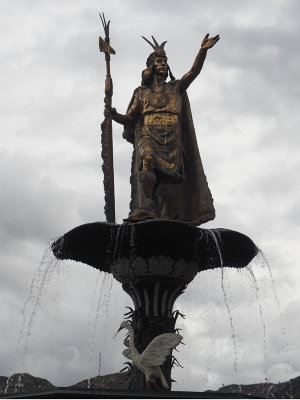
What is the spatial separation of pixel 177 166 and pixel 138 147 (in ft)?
2.62

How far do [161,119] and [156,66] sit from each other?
1293 millimetres

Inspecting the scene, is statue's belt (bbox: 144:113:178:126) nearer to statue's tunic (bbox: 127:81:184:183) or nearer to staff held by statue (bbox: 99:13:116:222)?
statue's tunic (bbox: 127:81:184:183)

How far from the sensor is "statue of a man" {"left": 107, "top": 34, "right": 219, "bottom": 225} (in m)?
10.2

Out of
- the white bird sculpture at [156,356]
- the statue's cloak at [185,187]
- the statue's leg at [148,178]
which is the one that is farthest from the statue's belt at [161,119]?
the white bird sculpture at [156,356]

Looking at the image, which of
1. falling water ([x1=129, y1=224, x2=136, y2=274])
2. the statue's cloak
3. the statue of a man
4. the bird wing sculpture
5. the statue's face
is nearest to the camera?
the bird wing sculpture

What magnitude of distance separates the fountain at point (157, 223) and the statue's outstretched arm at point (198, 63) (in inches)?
0.7

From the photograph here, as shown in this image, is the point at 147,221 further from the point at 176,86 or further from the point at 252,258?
the point at 176,86

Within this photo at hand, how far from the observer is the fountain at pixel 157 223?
8938 millimetres

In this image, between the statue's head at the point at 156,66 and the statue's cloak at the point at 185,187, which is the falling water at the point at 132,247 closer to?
the statue's cloak at the point at 185,187

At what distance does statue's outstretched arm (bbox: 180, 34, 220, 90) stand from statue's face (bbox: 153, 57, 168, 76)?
0.43m

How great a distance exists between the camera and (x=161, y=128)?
419 inches

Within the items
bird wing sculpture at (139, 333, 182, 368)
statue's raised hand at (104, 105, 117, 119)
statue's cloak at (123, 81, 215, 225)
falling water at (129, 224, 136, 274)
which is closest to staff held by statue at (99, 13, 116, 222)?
statue's raised hand at (104, 105, 117, 119)

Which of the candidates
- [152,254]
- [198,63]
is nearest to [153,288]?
[152,254]

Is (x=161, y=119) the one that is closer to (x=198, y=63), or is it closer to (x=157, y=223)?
(x=198, y=63)
